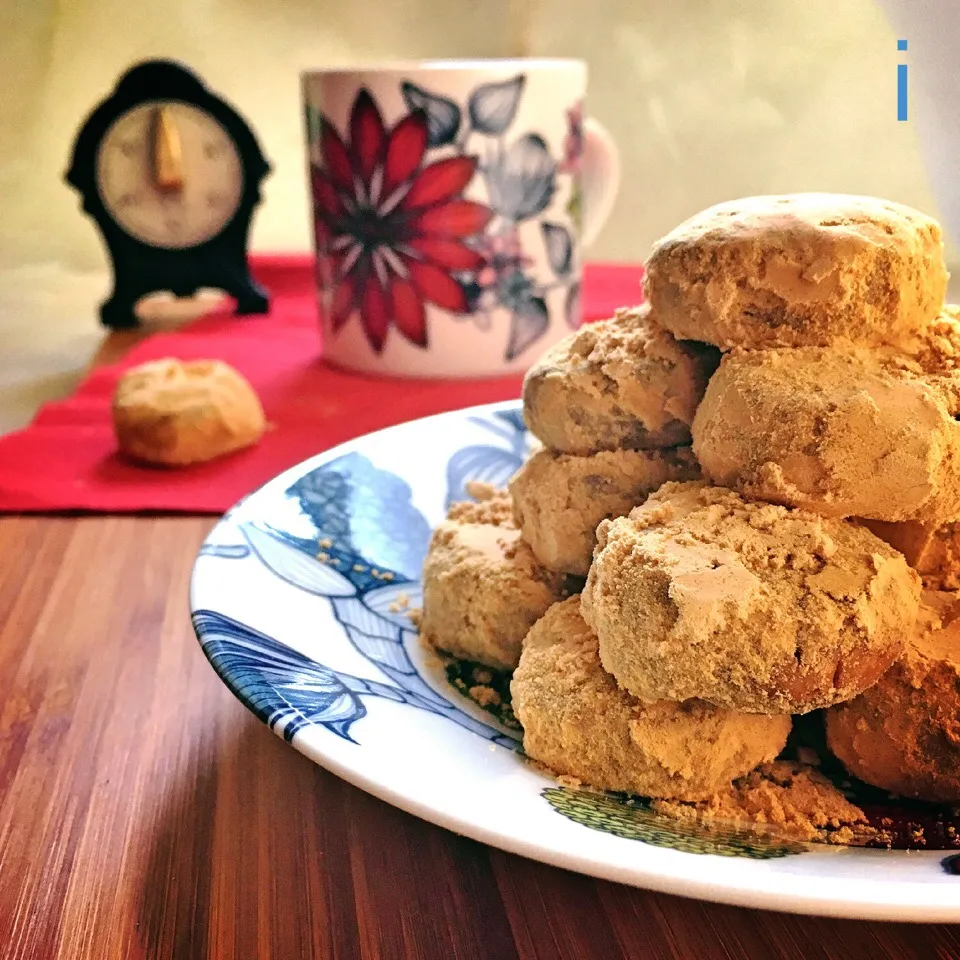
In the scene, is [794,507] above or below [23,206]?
below

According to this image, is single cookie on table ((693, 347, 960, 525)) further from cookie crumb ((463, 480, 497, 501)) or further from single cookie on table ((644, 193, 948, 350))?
cookie crumb ((463, 480, 497, 501))

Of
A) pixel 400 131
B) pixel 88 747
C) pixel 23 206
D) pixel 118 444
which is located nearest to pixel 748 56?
pixel 400 131

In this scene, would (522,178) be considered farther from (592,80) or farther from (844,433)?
(844,433)

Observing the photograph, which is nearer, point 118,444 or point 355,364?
point 118,444

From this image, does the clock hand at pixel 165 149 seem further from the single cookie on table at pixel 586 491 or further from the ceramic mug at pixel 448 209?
the single cookie on table at pixel 586 491

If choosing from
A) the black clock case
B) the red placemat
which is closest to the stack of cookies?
the red placemat

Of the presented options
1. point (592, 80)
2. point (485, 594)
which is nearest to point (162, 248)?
point (592, 80)

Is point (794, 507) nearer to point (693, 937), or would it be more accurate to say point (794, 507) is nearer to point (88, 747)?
point (693, 937)
